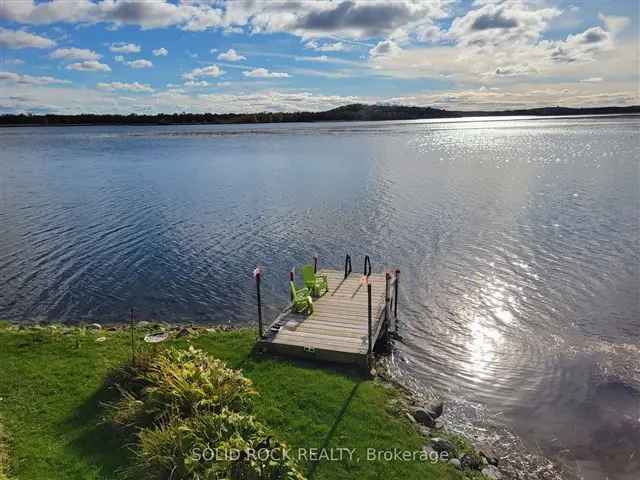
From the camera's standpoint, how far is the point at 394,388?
41.1 feet

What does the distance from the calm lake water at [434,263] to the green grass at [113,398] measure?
3471 millimetres

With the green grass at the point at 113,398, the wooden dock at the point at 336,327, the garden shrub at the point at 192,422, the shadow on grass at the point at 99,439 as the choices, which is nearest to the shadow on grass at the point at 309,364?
the green grass at the point at 113,398

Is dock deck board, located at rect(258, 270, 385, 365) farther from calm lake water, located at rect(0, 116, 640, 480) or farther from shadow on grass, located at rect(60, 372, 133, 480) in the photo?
shadow on grass, located at rect(60, 372, 133, 480)

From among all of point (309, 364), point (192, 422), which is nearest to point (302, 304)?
point (309, 364)

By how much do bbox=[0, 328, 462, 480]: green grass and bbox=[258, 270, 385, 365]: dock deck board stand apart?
462mm

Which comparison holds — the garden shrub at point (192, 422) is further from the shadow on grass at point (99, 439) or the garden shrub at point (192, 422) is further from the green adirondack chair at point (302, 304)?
the green adirondack chair at point (302, 304)

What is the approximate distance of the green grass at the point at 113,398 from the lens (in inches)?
351

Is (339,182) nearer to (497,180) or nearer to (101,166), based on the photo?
(497,180)

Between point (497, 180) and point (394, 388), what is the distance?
38.2 meters

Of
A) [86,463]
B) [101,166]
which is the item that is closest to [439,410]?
[86,463]

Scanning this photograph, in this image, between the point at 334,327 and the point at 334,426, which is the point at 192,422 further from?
the point at 334,327

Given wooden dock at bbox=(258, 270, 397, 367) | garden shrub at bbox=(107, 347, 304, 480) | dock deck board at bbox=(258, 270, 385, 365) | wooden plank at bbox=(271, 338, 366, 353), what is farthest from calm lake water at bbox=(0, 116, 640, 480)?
garden shrub at bbox=(107, 347, 304, 480)

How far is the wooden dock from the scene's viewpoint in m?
13.4

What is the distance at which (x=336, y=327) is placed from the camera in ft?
48.6
